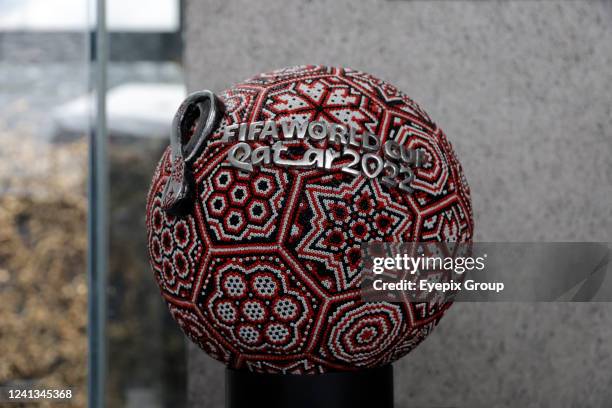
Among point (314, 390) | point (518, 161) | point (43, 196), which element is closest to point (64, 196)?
point (43, 196)

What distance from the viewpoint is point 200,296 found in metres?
0.80

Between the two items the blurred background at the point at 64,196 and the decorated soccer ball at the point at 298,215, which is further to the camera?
the blurred background at the point at 64,196

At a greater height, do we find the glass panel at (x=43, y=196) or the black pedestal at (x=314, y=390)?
the glass panel at (x=43, y=196)

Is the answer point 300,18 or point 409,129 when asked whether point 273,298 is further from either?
point 300,18

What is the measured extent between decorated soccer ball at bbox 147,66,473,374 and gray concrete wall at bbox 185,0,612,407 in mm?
519

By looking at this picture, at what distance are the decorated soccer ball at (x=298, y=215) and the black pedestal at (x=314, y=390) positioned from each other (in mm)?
12

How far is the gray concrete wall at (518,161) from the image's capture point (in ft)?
4.39

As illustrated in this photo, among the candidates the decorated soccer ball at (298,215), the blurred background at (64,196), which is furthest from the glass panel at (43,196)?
the decorated soccer ball at (298,215)

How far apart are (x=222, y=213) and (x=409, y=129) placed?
0.80 feet


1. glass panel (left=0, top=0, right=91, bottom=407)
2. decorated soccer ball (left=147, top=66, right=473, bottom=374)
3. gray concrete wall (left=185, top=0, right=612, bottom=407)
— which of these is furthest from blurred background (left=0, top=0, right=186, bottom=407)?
decorated soccer ball (left=147, top=66, right=473, bottom=374)

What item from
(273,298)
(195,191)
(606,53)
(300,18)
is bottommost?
(273,298)

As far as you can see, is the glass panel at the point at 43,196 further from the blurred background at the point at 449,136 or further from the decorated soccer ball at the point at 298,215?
the decorated soccer ball at the point at 298,215

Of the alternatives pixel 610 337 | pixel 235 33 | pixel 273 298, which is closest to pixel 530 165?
pixel 610 337

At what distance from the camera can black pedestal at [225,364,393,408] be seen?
0.83 metres
